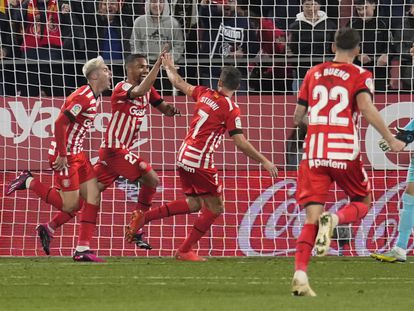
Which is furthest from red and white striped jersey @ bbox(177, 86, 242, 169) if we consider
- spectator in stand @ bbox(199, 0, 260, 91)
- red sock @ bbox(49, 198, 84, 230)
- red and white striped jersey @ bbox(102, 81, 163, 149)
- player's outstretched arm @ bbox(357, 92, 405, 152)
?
player's outstretched arm @ bbox(357, 92, 405, 152)

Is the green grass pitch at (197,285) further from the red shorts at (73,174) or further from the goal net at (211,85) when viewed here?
the goal net at (211,85)

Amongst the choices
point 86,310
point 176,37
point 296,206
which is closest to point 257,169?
point 296,206

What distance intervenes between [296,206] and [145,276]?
12.8 feet

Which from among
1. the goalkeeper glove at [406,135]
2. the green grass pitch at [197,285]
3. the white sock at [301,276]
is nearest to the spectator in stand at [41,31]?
the green grass pitch at [197,285]

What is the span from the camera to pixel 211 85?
611 inches

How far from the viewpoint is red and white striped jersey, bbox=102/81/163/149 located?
45.5 ft

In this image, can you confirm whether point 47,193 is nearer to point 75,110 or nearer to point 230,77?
point 75,110

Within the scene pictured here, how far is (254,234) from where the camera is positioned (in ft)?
48.8

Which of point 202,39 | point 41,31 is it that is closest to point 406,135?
point 202,39

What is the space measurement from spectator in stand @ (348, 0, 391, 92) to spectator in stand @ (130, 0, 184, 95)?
2191 millimetres

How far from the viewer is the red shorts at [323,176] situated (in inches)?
380

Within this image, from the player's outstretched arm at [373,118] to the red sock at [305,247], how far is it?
89 centimetres

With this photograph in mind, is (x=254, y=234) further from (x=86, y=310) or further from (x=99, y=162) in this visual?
(x=86, y=310)

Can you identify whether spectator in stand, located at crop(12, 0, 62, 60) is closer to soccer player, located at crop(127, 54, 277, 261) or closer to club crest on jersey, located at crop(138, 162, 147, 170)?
club crest on jersey, located at crop(138, 162, 147, 170)
